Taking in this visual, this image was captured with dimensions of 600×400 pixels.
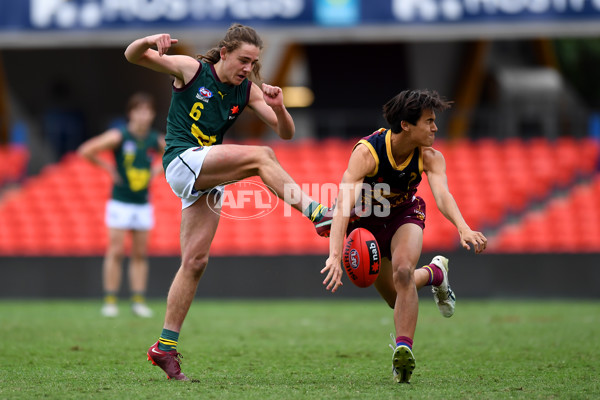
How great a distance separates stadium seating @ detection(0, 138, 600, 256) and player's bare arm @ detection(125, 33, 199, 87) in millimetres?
6901

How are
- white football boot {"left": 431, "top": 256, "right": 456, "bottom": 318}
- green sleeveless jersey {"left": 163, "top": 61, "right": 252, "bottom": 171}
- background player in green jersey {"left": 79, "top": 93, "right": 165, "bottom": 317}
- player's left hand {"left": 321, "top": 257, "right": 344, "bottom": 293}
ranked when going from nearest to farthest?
1. player's left hand {"left": 321, "top": 257, "right": 344, "bottom": 293}
2. green sleeveless jersey {"left": 163, "top": 61, "right": 252, "bottom": 171}
3. white football boot {"left": 431, "top": 256, "right": 456, "bottom": 318}
4. background player in green jersey {"left": 79, "top": 93, "right": 165, "bottom": 317}

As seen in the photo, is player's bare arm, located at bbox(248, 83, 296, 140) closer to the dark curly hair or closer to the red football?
the dark curly hair

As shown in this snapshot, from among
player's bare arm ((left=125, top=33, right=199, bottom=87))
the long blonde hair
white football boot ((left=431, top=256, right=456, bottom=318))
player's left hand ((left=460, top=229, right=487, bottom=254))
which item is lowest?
white football boot ((left=431, top=256, right=456, bottom=318))

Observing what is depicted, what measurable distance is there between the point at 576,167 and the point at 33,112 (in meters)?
12.5

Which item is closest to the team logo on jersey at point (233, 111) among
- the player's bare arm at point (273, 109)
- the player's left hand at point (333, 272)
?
the player's bare arm at point (273, 109)

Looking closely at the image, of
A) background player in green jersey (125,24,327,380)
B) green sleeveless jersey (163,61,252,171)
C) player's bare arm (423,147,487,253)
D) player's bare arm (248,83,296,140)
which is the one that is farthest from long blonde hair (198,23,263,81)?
player's bare arm (423,147,487,253)

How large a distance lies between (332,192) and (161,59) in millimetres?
7282

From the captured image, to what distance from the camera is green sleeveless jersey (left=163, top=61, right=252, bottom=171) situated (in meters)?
5.22

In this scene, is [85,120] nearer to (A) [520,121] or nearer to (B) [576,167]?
(A) [520,121]

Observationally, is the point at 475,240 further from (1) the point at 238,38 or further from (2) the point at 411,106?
(1) the point at 238,38

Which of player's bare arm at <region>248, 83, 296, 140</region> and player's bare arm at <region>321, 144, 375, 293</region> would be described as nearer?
player's bare arm at <region>321, 144, 375, 293</region>

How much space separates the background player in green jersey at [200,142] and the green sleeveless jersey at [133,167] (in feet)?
15.3

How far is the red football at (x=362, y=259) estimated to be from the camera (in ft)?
16.2

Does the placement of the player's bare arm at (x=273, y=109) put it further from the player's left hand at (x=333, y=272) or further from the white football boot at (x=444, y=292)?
the white football boot at (x=444, y=292)
